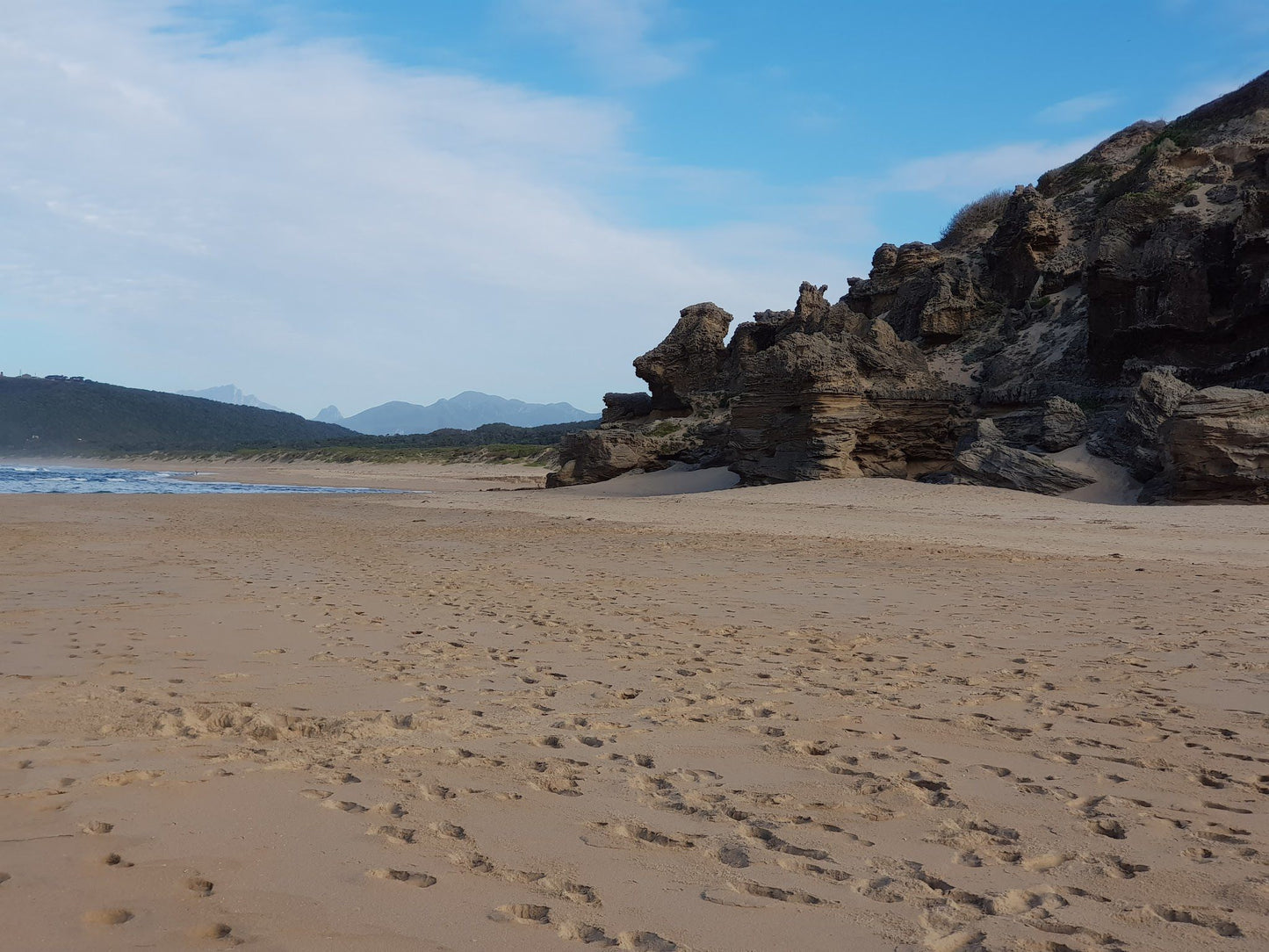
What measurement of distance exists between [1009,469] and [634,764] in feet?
53.7

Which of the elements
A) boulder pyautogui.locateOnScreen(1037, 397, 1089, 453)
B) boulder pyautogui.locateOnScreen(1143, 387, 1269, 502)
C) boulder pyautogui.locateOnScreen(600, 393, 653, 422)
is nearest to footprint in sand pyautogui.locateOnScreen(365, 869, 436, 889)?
boulder pyautogui.locateOnScreen(1143, 387, 1269, 502)

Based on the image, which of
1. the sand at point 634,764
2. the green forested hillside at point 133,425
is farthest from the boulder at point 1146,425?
the green forested hillside at point 133,425

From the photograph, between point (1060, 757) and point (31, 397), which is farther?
point (31, 397)

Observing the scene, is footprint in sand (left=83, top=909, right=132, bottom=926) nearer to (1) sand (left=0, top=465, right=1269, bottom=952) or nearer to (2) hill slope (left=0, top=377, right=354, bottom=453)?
(1) sand (left=0, top=465, right=1269, bottom=952)

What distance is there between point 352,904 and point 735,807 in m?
1.35

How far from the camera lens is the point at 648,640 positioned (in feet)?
19.8

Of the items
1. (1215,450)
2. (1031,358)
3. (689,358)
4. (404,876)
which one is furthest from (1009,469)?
(404,876)

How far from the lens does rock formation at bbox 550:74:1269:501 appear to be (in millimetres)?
17453

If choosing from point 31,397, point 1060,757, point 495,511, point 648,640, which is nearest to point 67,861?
point 1060,757

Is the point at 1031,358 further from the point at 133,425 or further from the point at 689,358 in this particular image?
the point at 133,425

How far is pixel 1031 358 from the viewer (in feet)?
80.6

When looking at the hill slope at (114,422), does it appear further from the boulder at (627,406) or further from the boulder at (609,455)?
the boulder at (609,455)

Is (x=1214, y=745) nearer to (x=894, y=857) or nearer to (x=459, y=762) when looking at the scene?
(x=894, y=857)

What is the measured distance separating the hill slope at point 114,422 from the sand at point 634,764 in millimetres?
105121
